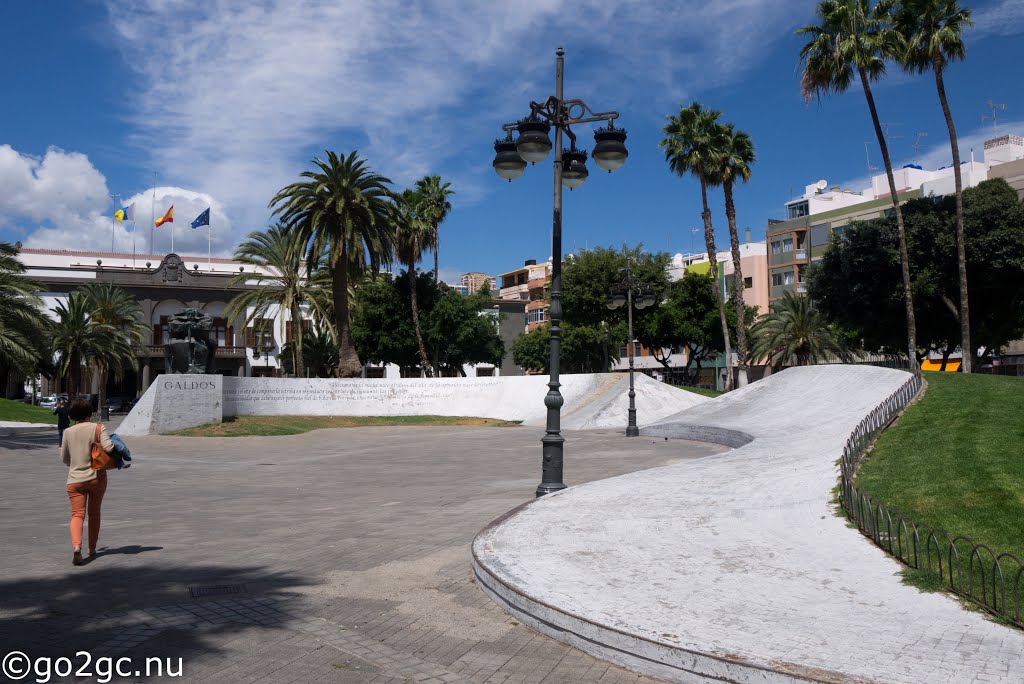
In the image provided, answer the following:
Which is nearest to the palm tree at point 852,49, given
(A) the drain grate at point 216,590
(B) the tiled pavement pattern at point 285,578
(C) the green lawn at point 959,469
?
(C) the green lawn at point 959,469

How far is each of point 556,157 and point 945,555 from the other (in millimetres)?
7242

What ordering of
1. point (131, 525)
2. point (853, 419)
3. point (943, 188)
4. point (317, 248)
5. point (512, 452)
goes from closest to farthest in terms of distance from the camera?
point (131, 525), point (853, 419), point (512, 452), point (317, 248), point (943, 188)

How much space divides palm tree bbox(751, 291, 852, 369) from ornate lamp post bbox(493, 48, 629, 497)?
109 feet

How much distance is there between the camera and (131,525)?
32.9 ft

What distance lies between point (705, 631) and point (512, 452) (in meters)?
15.0

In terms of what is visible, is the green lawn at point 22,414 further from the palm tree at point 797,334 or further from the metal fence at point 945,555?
the metal fence at point 945,555

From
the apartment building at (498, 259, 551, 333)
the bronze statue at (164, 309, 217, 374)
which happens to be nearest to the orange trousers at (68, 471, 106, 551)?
the bronze statue at (164, 309, 217, 374)

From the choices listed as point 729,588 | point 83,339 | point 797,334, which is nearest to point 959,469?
point 729,588

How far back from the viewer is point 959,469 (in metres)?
9.92

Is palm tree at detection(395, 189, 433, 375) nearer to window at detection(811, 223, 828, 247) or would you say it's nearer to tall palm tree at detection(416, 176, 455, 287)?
tall palm tree at detection(416, 176, 455, 287)

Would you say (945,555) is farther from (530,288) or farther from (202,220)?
(530,288)

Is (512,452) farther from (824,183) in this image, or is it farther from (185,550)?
(824,183)

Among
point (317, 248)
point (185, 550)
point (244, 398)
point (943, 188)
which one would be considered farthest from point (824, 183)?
point (185, 550)

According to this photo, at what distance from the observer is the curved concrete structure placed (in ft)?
15.0
